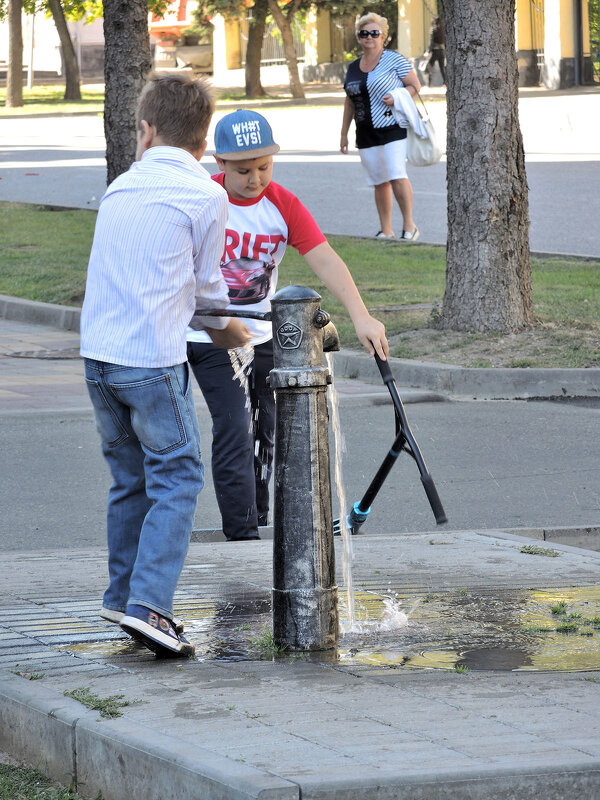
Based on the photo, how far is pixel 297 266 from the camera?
44.9 ft

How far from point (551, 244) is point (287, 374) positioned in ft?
37.6

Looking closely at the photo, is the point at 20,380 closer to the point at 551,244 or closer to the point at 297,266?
the point at 297,266

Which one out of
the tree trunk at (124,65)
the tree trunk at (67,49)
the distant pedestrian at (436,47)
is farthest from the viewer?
the tree trunk at (67,49)

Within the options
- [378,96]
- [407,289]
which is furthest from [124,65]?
[407,289]

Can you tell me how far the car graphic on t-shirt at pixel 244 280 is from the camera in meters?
5.50

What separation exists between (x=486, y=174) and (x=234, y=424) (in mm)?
5405

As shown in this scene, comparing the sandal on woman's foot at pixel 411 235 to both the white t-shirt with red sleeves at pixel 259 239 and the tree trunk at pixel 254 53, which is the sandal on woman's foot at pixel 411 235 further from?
the tree trunk at pixel 254 53

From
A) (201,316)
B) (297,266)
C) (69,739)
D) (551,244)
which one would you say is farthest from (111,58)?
(69,739)

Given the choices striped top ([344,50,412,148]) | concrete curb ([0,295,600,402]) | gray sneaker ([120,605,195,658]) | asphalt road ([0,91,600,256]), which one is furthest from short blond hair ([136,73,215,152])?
asphalt road ([0,91,600,256])

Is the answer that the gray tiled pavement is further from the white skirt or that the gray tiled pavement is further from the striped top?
the striped top

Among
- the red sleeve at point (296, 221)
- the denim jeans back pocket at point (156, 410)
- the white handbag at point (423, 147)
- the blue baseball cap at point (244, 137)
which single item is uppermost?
the white handbag at point (423, 147)

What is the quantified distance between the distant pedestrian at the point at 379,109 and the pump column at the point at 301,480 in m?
10.5

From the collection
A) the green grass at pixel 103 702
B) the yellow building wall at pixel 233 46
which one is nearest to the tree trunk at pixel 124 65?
the green grass at pixel 103 702

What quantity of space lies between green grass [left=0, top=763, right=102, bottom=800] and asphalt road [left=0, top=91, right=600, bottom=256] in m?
11.7
